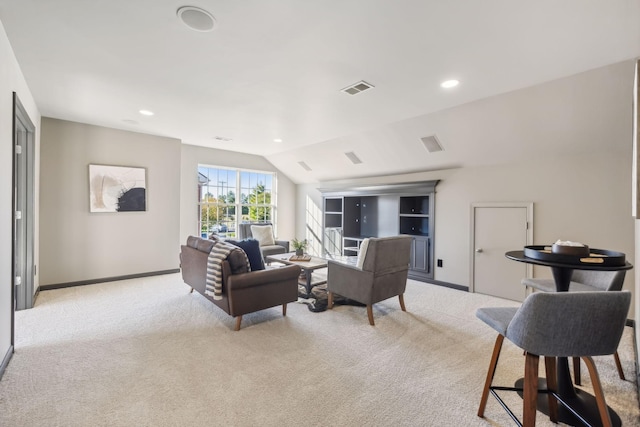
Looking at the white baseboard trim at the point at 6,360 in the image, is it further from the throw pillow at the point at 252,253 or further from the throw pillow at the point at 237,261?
the throw pillow at the point at 252,253

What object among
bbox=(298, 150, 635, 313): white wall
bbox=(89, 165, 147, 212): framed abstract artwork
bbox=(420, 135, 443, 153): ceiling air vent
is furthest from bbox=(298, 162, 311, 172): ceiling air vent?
bbox=(89, 165, 147, 212): framed abstract artwork

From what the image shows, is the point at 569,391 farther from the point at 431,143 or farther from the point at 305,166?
the point at 305,166

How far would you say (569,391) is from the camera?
1.97m

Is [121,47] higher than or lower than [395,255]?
higher

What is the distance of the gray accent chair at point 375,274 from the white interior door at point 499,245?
5.47 feet

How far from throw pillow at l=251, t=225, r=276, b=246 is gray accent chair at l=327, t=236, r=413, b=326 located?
111 inches

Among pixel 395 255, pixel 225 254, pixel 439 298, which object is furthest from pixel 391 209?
pixel 225 254

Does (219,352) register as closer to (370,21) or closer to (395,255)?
(395,255)

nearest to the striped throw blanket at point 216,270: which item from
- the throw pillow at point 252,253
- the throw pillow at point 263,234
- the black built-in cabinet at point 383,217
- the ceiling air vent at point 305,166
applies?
the throw pillow at point 252,253

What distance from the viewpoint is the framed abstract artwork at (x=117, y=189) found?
4.71m

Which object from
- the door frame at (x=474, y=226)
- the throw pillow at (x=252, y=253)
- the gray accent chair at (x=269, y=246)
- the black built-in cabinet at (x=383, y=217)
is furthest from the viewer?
the gray accent chair at (x=269, y=246)

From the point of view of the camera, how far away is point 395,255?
347 centimetres

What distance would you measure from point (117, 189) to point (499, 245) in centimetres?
619

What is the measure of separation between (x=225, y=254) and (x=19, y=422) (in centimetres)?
172
